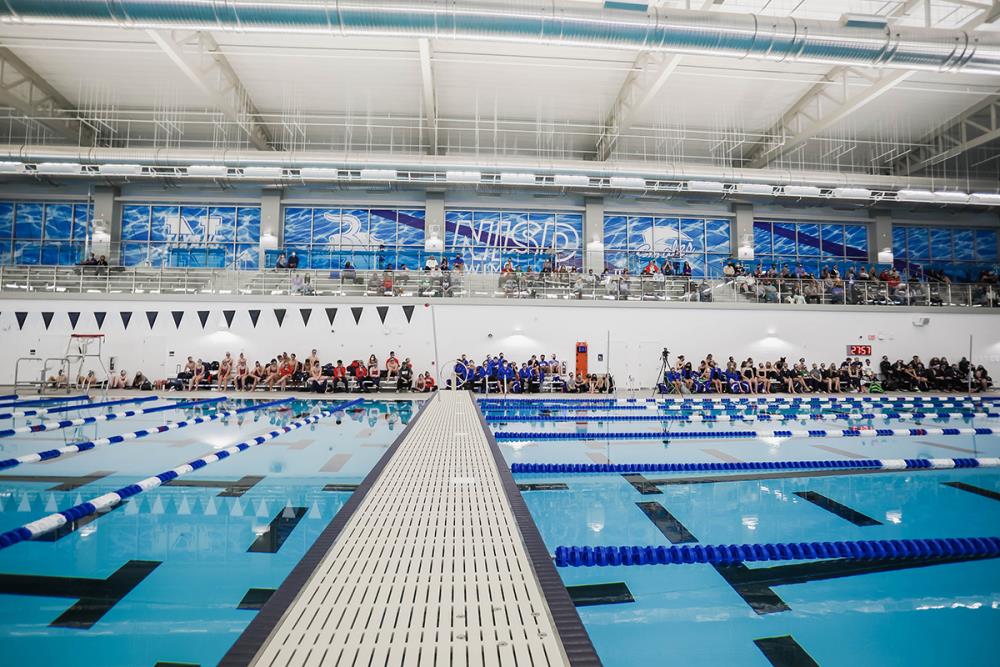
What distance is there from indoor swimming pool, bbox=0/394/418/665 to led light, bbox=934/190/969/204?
14.3m

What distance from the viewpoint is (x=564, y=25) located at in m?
6.14

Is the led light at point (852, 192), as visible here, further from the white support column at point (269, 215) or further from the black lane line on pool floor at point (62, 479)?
the white support column at point (269, 215)

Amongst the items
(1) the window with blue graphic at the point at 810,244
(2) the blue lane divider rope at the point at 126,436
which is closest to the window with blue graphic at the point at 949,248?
(1) the window with blue graphic at the point at 810,244

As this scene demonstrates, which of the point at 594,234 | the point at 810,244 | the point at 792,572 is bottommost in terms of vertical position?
the point at 792,572

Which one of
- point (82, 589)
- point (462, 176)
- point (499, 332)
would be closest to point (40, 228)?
point (462, 176)

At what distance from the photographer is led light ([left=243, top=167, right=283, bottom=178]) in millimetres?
11703

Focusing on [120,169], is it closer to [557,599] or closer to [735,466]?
[735,466]

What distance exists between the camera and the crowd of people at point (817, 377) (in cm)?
1366

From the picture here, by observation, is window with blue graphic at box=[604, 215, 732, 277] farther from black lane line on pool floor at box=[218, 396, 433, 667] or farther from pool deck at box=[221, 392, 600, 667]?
black lane line on pool floor at box=[218, 396, 433, 667]

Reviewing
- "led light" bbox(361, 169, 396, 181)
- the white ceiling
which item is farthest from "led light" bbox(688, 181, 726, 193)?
"led light" bbox(361, 169, 396, 181)

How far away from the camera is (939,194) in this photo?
12.4 meters

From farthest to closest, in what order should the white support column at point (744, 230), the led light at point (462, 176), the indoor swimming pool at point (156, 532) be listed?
1. the white support column at point (744, 230)
2. the led light at point (462, 176)
3. the indoor swimming pool at point (156, 532)

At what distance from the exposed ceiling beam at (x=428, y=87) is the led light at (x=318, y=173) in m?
2.71

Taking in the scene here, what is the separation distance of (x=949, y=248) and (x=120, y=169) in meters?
26.1
